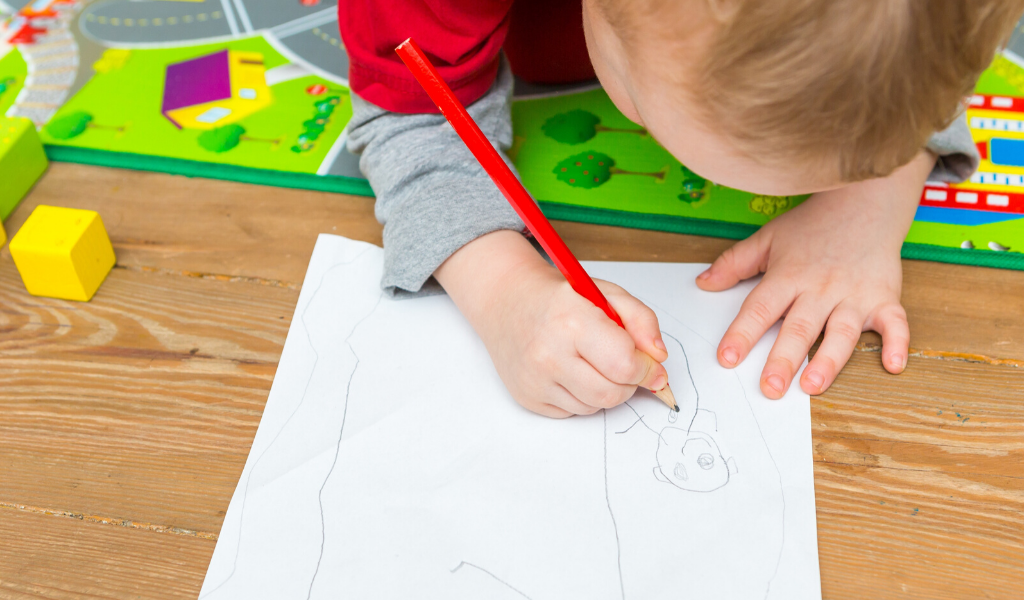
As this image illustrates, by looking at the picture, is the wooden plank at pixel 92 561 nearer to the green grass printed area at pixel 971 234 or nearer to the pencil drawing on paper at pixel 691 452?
the pencil drawing on paper at pixel 691 452

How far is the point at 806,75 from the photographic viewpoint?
12.0 inches

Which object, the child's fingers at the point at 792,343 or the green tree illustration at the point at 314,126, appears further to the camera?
the green tree illustration at the point at 314,126

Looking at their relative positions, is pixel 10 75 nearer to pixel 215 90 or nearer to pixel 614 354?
pixel 215 90

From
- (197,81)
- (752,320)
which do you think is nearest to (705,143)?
(752,320)

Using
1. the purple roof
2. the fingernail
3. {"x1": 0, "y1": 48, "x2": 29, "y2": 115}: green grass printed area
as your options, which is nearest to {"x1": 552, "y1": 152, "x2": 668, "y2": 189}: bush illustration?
the fingernail

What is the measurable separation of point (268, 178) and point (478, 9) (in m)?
0.21

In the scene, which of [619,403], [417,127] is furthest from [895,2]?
[417,127]

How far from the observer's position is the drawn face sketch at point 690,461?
44 centimetres

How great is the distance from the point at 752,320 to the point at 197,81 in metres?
0.52

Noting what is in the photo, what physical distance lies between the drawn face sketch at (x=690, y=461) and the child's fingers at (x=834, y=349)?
8 cm

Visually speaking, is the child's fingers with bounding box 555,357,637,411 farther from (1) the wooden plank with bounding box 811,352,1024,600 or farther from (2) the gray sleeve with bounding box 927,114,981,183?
(2) the gray sleeve with bounding box 927,114,981,183

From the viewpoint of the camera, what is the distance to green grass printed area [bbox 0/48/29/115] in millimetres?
686

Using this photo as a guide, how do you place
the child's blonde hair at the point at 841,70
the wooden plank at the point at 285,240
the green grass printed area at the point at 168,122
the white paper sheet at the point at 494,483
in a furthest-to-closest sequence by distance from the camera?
1. the green grass printed area at the point at 168,122
2. the wooden plank at the point at 285,240
3. the white paper sheet at the point at 494,483
4. the child's blonde hair at the point at 841,70

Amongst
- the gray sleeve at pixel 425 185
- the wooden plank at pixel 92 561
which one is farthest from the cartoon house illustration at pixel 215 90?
the wooden plank at pixel 92 561
